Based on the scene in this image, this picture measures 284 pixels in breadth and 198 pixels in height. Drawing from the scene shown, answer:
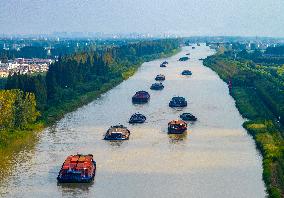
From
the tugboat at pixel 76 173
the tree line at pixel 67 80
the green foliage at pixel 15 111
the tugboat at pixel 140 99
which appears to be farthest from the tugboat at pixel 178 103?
the tugboat at pixel 76 173

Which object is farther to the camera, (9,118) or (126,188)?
(9,118)

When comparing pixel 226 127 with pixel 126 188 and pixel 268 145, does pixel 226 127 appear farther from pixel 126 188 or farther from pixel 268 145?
pixel 126 188

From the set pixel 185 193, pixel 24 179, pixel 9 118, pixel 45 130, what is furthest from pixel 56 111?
pixel 185 193

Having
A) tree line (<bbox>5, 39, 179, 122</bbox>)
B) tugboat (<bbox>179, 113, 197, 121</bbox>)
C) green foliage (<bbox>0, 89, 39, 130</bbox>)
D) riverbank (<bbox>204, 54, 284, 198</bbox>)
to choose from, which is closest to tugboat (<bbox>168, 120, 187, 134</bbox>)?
tugboat (<bbox>179, 113, 197, 121</bbox>)

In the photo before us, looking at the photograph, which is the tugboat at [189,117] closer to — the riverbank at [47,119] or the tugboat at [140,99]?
the tugboat at [140,99]

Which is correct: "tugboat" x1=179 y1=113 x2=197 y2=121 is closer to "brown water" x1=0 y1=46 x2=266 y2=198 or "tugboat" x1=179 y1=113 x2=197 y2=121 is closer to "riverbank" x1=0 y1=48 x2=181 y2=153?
"brown water" x1=0 y1=46 x2=266 y2=198

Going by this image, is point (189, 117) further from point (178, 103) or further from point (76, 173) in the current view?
point (76, 173)
